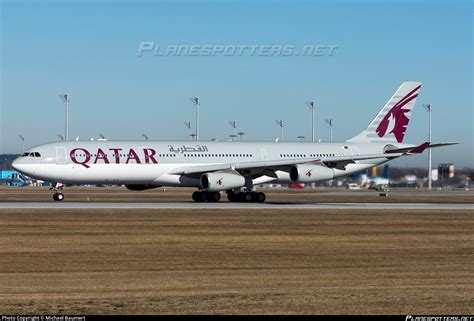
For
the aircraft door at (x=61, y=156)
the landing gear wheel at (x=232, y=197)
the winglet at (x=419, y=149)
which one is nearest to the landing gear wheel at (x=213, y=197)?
the landing gear wheel at (x=232, y=197)

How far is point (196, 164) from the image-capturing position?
220 ft

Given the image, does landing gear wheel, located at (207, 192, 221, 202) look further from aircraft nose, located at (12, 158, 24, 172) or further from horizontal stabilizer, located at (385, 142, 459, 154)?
horizontal stabilizer, located at (385, 142, 459, 154)

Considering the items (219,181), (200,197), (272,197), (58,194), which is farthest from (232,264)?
(272,197)

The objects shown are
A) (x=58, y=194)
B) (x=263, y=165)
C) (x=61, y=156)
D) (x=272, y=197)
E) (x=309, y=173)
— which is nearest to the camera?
(x=61, y=156)

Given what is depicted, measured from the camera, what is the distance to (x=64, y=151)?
63594 mm

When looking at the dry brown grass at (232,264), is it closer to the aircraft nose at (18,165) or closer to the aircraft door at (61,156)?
the aircraft door at (61,156)

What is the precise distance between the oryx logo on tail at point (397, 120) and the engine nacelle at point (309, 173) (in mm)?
11466

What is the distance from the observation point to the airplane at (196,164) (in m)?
63.5

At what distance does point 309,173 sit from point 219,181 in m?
6.55

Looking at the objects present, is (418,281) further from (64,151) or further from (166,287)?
(64,151)

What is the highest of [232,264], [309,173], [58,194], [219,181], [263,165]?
[263,165]

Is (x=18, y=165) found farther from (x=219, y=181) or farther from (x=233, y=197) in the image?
(x=233, y=197)

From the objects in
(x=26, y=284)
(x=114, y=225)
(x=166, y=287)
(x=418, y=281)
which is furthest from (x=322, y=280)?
(x=114, y=225)

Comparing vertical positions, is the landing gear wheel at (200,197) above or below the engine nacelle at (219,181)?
below
